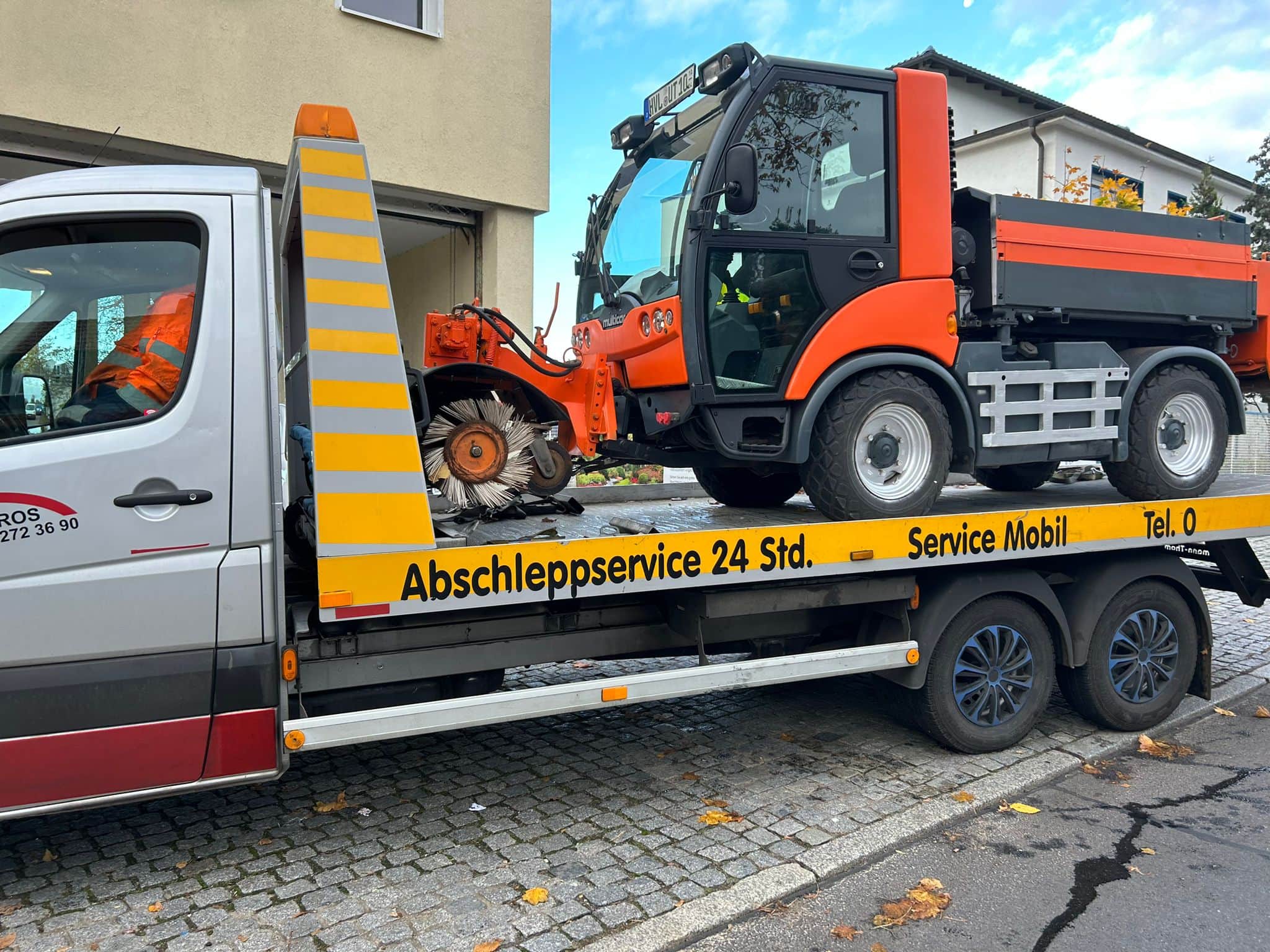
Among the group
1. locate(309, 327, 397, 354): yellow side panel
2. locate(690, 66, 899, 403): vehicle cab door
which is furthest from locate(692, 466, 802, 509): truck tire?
locate(309, 327, 397, 354): yellow side panel

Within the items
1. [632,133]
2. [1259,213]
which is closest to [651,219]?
[632,133]

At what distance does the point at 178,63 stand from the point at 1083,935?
29.5 ft

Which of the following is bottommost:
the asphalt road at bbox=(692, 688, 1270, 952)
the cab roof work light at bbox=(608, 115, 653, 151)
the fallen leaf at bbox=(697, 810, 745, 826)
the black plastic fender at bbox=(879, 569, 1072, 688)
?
the asphalt road at bbox=(692, 688, 1270, 952)

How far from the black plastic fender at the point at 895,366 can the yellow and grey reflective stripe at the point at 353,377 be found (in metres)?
1.95

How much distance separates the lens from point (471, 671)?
3.80 m

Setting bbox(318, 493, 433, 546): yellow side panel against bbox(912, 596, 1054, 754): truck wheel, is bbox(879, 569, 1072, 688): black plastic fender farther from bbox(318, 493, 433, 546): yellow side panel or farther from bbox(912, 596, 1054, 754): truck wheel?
bbox(318, 493, 433, 546): yellow side panel

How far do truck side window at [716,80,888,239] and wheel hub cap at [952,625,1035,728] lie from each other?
7.09 feet

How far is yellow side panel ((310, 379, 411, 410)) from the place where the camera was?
129 inches

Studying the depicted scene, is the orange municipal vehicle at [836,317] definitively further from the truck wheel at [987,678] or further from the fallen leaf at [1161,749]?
the fallen leaf at [1161,749]

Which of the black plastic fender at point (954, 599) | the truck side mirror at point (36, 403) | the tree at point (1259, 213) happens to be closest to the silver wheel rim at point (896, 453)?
the black plastic fender at point (954, 599)

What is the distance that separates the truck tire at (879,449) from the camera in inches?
179

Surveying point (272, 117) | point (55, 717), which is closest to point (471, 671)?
point (55, 717)

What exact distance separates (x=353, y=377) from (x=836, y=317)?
7.80ft

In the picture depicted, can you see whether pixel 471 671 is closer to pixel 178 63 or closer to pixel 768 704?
pixel 768 704
